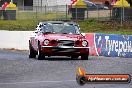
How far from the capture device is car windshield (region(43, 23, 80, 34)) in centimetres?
2022

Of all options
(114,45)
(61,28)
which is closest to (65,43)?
(61,28)

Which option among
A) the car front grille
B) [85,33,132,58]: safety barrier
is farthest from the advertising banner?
the car front grille

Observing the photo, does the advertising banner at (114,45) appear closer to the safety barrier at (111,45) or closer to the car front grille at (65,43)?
the safety barrier at (111,45)

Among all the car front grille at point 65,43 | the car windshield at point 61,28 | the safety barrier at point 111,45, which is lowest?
the safety barrier at point 111,45

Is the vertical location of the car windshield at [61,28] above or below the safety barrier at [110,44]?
above

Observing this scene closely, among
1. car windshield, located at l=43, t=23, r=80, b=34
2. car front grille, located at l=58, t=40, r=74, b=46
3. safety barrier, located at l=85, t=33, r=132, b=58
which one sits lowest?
safety barrier, located at l=85, t=33, r=132, b=58

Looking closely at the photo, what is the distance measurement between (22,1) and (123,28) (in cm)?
3620

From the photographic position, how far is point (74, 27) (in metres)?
20.7

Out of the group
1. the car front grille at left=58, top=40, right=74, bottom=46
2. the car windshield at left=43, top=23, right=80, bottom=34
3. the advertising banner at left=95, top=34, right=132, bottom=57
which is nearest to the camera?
the car front grille at left=58, top=40, right=74, bottom=46

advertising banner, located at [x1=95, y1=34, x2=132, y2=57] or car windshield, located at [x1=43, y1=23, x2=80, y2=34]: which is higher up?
car windshield, located at [x1=43, y1=23, x2=80, y2=34]

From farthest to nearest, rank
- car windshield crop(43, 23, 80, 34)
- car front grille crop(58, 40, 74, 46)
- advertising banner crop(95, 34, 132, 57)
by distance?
advertising banner crop(95, 34, 132, 57), car windshield crop(43, 23, 80, 34), car front grille crop(58, 40, 74, 46)

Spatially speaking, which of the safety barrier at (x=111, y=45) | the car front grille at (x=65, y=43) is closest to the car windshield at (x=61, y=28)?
the car front grille at (x=65, y=43)

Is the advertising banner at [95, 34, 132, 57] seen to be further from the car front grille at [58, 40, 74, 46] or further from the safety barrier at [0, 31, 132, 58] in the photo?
the car front grille at [58, 40, 74, 46]

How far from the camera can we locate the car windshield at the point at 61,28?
20.2m
